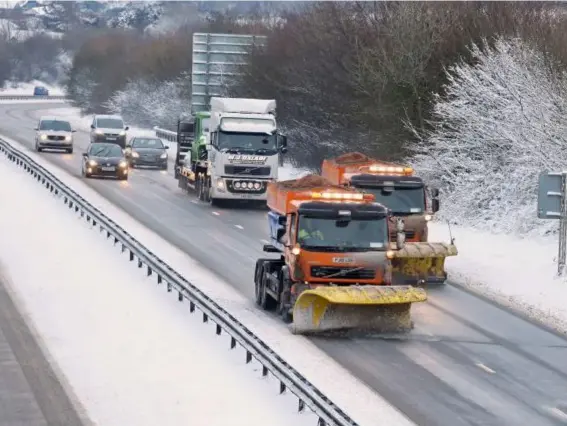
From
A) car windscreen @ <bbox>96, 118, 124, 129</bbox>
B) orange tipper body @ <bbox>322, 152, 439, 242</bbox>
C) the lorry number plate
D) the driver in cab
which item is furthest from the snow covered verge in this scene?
car windscreen @ <bbox>96, 118, 124, 129</bbox>

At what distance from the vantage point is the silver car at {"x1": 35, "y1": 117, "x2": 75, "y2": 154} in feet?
192

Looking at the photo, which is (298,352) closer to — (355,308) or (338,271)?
(355,308)

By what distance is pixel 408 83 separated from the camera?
43.4m

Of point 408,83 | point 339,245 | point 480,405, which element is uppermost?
point 408,83

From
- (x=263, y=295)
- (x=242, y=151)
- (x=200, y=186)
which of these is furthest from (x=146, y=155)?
(x=263, y=295)

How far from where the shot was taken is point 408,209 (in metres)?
26.0

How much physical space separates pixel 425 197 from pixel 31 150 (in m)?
38.0

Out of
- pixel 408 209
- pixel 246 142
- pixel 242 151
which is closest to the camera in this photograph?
pixel 408 209

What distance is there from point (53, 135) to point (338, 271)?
133 feet

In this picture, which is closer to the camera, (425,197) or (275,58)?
(425,197)

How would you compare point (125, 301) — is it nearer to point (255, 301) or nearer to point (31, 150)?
point (255, 301)

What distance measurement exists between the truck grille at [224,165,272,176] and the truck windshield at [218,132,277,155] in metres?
0.51

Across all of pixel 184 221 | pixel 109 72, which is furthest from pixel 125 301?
pixel 109 72

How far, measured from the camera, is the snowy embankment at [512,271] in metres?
23.5
